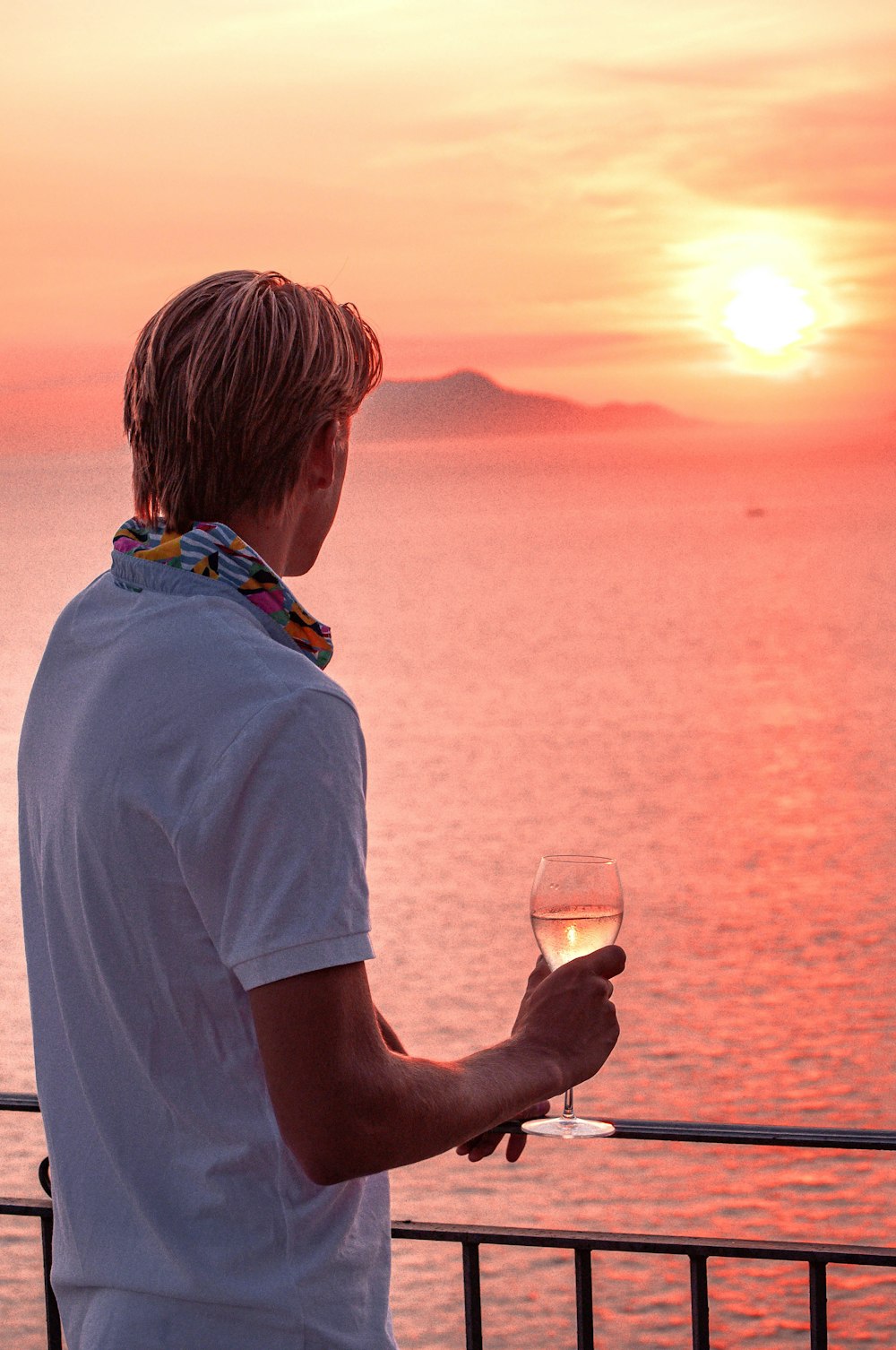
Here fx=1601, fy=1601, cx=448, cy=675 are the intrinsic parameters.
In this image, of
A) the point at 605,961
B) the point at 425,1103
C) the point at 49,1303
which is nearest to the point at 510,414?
the point at 49,1303

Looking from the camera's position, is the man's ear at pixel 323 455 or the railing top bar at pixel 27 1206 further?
the railing top bar at pixel 27 1206

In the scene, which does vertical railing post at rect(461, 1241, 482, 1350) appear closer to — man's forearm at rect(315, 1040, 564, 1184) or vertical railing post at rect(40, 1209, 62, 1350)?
vertical railing post at rect(40, 1209, 62, 1350)

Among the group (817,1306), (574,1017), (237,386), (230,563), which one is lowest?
(817,1306)

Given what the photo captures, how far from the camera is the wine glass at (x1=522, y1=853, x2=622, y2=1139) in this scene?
1.58 m

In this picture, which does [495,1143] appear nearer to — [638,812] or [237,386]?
[237,386]

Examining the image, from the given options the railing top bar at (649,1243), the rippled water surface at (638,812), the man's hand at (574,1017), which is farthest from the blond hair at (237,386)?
the railing top bar at (649,1243)

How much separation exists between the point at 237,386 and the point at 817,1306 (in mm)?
1413

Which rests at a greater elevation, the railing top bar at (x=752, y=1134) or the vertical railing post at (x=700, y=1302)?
the railing top bar at (x=752, y=1134)

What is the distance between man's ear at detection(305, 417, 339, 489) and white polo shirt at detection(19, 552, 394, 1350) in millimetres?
139

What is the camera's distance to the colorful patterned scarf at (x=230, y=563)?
1090 mm

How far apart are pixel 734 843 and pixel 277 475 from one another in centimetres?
5706

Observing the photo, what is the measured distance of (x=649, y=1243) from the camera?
1.87m

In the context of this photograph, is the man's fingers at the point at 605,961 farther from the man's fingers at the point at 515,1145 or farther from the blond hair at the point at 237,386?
the blond hair at the point at 237,386

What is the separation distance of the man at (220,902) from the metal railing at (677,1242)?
45 centimetres
